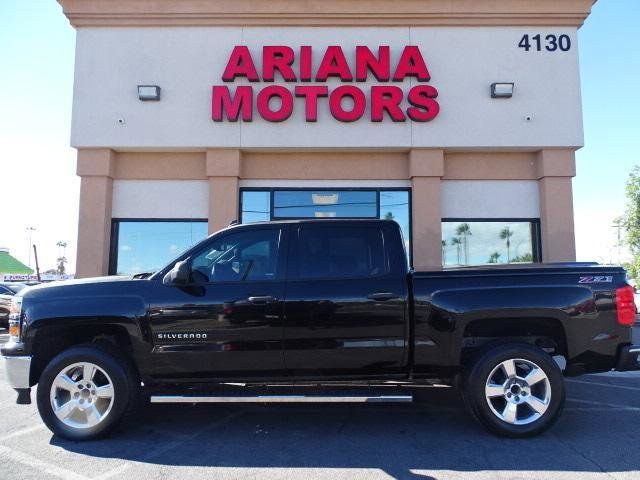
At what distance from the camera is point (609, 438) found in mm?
4523

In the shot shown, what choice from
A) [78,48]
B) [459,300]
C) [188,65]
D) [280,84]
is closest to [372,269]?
[459,300]

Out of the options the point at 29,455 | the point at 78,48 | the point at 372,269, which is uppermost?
the point at 78,48

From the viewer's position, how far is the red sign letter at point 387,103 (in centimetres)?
1051

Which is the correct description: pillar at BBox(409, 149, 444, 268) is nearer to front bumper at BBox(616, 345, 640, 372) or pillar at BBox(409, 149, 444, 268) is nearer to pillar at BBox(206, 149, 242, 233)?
pillar at BBox(206, 149, 242, 233)

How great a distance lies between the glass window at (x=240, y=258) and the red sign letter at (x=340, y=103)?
20.7ft

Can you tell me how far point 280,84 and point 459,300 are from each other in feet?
25.3

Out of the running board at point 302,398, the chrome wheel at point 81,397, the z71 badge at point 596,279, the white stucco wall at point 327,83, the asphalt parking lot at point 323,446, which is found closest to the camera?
the asphalt parking lot at point 323,446

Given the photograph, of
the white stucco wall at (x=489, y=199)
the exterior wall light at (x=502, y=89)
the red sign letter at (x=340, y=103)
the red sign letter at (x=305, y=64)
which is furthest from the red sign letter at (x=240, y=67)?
the exterior wall light at (x=502, y=89)

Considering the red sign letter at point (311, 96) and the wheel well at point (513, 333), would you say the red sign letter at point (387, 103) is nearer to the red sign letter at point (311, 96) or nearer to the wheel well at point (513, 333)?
the red sign letter at point (311, 96)

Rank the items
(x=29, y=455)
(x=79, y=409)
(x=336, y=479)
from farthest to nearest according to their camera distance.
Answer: (x=79, y=409) → (x=29, y=455) → (x=336, y=479)

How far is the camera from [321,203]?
10.9m

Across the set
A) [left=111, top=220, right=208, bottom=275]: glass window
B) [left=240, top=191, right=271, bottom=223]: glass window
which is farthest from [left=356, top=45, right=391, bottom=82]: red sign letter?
[left=111, top=220, right=208, bottom=275]: glass window

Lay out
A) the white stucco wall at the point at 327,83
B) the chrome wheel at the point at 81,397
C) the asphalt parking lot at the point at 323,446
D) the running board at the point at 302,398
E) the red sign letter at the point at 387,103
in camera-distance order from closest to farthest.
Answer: the asphalt parking lot at the point at 323,446 < the running board at the point at 302,398 < the chrome wheel at the point at 81,397 < the red sign letter at the point at 387,103 < the white stucco wall at the point at 327,83

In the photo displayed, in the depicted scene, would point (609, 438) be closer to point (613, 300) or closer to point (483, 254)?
point (613, 300)
